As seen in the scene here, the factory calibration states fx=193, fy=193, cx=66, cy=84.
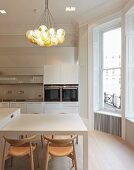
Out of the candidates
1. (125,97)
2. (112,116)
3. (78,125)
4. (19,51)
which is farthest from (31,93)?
(78,125)

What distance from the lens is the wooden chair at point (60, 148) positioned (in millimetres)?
2604

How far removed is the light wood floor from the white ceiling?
3257 mm

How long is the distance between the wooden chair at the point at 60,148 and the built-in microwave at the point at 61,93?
10.2ft

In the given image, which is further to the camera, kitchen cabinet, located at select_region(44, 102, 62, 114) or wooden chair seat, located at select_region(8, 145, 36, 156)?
kitchen cabinet, located at select_region(44, 102, 62, 114)

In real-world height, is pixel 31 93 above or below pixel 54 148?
above

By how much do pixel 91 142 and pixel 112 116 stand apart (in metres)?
1.03

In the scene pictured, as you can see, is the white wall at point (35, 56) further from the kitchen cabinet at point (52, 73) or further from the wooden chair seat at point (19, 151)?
the wooden chair seat at point (19, 151)

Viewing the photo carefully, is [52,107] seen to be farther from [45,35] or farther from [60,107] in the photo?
[45,35]

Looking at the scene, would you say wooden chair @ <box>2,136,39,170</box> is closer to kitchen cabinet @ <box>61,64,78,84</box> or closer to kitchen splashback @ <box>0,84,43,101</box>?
kitchen cabinet @ <box>61,64,78,84</box>

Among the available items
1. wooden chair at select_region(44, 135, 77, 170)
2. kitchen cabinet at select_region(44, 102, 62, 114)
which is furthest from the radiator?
wooden chair at select_region(44, 135, 77, 170)

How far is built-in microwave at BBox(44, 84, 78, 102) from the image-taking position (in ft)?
19.3

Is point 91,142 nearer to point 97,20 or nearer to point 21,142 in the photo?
point 21,142

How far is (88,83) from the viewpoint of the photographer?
577 centimetres

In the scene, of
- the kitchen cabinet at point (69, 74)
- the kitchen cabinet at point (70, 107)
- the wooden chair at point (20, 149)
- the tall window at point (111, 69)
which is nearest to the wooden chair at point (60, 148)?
the wooden chair at point (20, 149)
